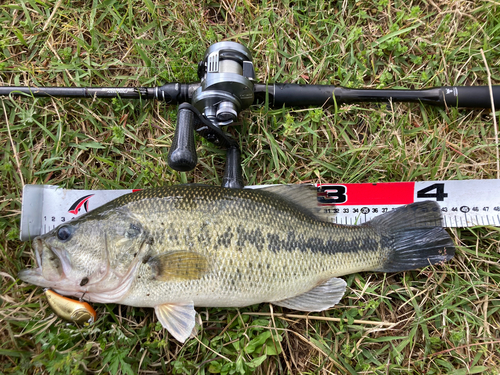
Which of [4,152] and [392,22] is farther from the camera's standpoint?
[392,22]

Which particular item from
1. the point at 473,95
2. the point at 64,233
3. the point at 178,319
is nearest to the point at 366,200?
the point at 473,95

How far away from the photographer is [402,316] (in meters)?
2.67

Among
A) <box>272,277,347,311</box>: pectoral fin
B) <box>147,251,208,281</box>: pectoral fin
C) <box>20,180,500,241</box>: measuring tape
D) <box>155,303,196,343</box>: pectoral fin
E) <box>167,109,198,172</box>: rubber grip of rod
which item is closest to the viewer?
<box>167,109,198,172</box>: rubber grip of rod

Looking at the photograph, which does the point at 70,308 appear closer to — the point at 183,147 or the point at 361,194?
the point at 183,147

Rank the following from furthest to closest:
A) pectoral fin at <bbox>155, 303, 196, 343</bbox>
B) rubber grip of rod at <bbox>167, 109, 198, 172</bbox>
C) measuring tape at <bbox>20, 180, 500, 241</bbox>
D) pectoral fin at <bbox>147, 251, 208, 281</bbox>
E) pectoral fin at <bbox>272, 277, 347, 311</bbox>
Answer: measuring tape at <bbox>20, 180, 500, 241</bbox>
pectoral fin at <bbox>272, 277, 347, 311</bbox>
pectoral fin at <bbox>155, 303, 196, 343</bbox>
pectoral fin at <bbox>147, 251, 208, 281</bbox>
rubber grip of rod at <bbox>167, 109, 198, 172</bbox>

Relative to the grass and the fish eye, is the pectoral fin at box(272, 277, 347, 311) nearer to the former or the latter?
the grass

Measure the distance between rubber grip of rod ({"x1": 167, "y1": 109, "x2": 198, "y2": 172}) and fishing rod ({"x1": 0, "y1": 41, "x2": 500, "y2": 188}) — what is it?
0.02 metres

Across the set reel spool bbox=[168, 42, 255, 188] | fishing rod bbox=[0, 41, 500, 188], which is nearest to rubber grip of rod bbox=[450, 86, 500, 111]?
fishing rod bbox=[0, 41, 500, 188]

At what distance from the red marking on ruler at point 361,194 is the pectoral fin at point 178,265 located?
1.17 metres

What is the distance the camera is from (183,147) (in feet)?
6.84

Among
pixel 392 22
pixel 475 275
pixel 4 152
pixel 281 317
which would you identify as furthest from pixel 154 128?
pixel 475 275

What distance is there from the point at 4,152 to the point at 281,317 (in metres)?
2.88

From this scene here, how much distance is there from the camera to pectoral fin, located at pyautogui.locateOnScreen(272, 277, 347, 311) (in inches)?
97.4

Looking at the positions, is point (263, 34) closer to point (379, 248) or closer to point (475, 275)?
point (379, 248)
